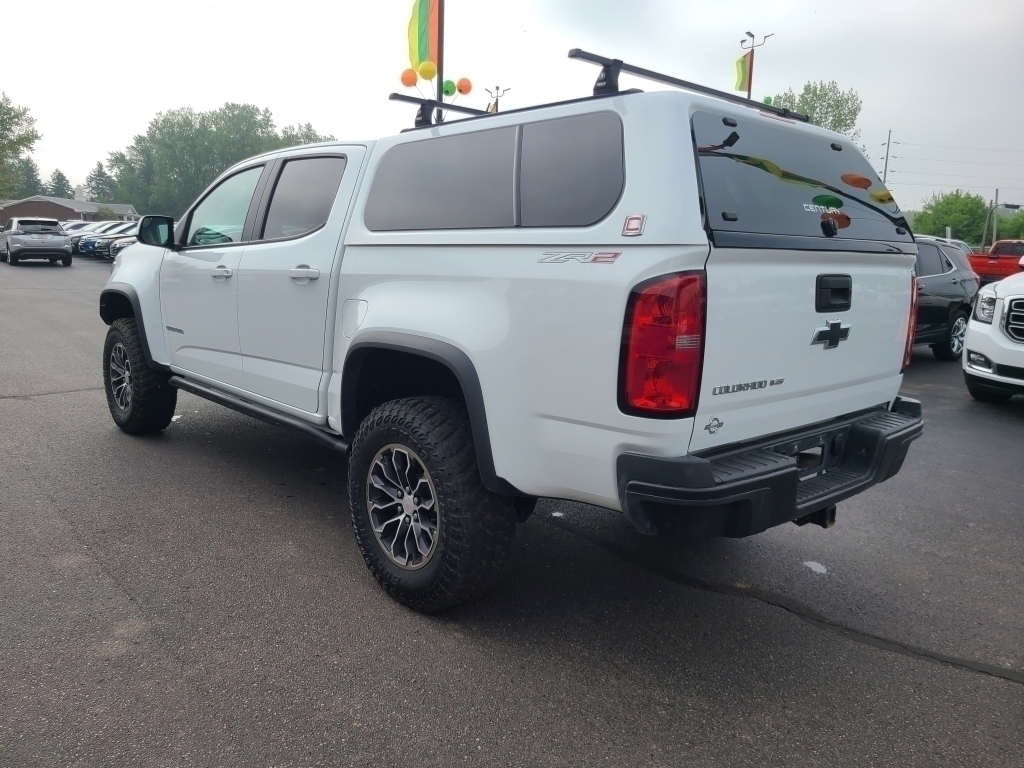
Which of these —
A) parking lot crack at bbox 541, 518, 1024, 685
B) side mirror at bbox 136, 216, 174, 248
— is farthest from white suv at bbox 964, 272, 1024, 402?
side mirror at bbox 136, 216, 174, 248

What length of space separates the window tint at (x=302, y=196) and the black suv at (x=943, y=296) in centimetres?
836

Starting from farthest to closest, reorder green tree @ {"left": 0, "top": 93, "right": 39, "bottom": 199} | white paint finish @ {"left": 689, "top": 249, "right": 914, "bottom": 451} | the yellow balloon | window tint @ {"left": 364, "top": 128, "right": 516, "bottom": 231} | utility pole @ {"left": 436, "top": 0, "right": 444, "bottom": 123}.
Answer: green tree @ {"left": 0, "top": 93, "right": 39, "bottom": 199}
utility pole @ {"left": 436, "top": 0, "right": 444, "bottom": 123}
the yellow balloon
window tint @ {"left": 364, "top": 128, "right": 516, "bottom": 231}
white paint finish @ {"left": 689, "top": 249, "right": 914, "bottom": 451}

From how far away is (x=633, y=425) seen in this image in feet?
8.56

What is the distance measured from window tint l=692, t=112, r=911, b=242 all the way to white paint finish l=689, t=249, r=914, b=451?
14 centimetres

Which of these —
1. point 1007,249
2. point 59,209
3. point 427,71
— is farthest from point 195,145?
point 427,71

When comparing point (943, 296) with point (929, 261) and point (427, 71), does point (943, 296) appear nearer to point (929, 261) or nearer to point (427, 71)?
point (929, 261)

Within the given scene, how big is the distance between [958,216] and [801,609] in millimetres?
105317

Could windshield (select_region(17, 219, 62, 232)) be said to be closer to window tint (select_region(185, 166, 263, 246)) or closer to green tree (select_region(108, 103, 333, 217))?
window tint (select_region(185, 166, 263, 246))

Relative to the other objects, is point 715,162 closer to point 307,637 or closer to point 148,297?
point 307,637

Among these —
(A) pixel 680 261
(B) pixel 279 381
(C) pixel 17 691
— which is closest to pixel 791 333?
(A) pixel 680 261

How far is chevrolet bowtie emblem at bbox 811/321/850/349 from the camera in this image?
3024 millimetres

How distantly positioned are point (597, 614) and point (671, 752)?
36.7 inches

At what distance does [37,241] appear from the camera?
27547 mm

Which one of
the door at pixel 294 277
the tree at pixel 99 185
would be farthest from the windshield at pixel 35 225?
the tree at pixel 99 185
